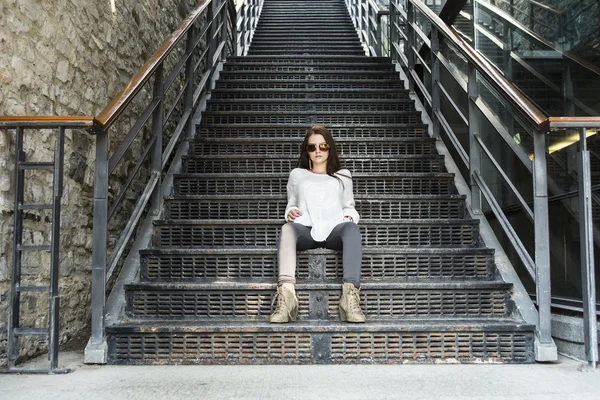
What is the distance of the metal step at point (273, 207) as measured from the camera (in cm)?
300

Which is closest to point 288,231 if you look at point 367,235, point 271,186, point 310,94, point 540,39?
point 367,235

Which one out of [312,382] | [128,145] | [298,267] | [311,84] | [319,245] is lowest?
[312,382]

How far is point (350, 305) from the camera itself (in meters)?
2.23

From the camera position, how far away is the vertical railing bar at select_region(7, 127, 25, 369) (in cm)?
189

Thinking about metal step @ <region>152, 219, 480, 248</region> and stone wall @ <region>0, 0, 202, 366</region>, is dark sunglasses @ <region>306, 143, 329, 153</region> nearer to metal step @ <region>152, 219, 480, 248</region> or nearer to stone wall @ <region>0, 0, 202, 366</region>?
metal step @ <region>152, 219, 480, 248</region>

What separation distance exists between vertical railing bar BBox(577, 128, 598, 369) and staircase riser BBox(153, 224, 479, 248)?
80cm

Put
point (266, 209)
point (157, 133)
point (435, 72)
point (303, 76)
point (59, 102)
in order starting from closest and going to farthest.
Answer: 1. point (59, 102)
2. point (157, 133)
3. point (266, 209)
4. point (435, 72)
5. point (303, 76)

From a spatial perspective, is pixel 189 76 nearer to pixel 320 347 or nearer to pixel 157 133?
pixel 157 133

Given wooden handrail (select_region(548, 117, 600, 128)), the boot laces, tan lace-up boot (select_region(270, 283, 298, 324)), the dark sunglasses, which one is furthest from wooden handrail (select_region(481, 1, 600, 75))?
tan lace-up boot (select_region(270, 283, 298, 324))

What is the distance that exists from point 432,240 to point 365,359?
93 centimetres

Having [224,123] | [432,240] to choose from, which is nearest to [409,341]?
[432,240]

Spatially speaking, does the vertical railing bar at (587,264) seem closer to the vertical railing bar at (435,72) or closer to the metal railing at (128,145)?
the vertical railing bar at (435,72)

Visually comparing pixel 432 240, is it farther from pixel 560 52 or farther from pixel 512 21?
pixel 512 21

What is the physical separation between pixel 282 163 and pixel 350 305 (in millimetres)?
1398
